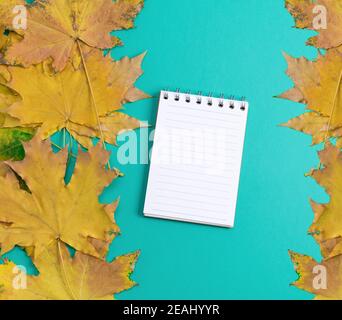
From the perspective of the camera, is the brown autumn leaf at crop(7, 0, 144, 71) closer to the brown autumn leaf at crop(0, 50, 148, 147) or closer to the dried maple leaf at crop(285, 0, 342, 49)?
the brown autumn leaf at crop(0, 50, 148, 147)

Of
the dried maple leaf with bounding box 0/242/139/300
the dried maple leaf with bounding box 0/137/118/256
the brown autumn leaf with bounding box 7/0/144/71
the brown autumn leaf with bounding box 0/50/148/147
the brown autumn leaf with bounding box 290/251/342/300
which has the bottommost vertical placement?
the dried maple leaf with bounding box 0/242/139/300

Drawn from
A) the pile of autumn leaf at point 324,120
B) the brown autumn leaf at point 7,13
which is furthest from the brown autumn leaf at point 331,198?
the brown autumn leaf at point 7,13

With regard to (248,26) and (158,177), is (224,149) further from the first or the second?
(248,26)

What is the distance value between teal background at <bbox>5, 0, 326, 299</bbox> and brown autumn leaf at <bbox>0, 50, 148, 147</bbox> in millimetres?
30

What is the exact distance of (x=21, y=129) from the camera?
931 mm

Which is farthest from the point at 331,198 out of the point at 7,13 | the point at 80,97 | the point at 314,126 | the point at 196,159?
the point at 7,13

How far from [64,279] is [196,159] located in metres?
0.31

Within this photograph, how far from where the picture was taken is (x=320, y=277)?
0.92 meters

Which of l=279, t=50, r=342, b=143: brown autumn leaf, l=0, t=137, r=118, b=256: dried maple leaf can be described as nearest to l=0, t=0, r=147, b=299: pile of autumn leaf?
l=0, t=137, r=118, b=256: dried maple leaf

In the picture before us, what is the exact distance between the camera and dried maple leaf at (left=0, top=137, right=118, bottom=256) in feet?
2.91

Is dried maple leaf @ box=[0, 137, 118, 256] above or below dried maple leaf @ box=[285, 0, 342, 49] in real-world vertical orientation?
below

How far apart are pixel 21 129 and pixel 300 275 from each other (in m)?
0.56

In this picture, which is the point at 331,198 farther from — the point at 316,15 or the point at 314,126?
the point at 316,15
